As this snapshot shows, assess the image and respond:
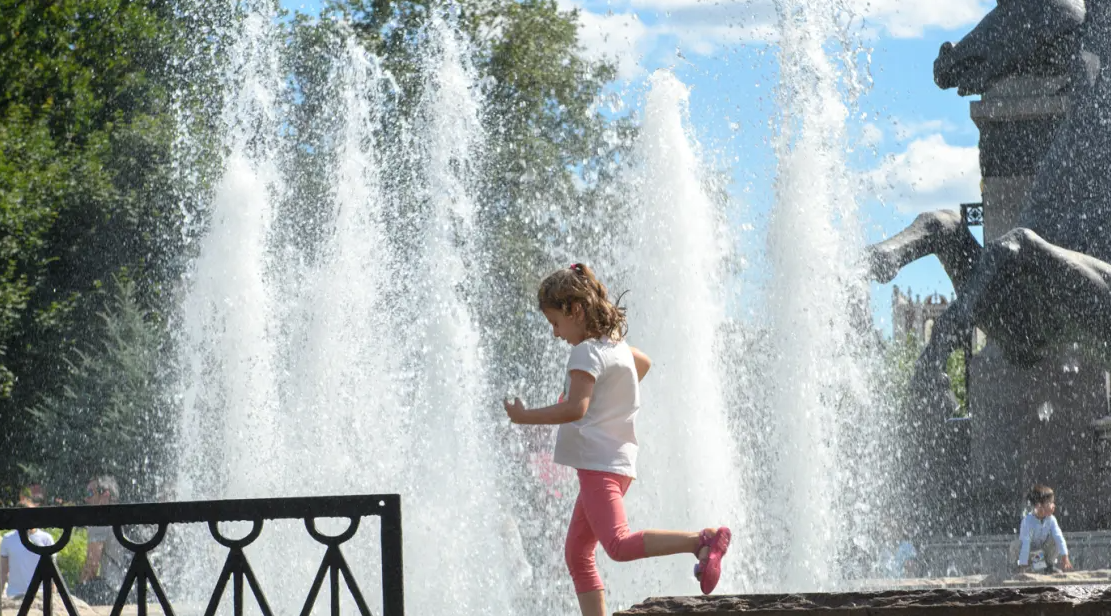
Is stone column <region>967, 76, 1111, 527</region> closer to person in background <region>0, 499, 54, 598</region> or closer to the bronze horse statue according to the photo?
the bronze horse statue

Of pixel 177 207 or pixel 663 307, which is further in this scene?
pixel 177 207

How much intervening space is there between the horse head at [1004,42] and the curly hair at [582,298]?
6.75 meters

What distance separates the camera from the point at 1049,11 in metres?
9.80

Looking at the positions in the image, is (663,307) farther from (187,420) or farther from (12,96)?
(12,96)

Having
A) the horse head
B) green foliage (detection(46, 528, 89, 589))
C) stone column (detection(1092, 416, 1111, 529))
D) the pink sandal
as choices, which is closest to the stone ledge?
the pink sandal

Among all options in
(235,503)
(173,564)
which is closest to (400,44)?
(173,564)

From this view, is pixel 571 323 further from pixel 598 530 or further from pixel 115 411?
pixel 115 411

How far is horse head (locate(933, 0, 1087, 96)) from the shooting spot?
9.79 metres

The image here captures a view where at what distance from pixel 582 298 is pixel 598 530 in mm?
653

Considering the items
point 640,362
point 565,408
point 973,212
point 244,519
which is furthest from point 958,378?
point 244,519

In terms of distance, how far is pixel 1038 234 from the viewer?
8969 millimetres

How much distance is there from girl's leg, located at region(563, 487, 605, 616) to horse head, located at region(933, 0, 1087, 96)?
6.98m

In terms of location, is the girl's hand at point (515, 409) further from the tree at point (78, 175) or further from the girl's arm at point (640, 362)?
the tree at point (78, 175)

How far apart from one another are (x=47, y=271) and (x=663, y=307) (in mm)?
16995
